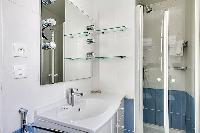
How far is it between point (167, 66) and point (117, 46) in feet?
2.01

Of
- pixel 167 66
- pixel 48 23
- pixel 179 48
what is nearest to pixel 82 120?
pixel 48 23

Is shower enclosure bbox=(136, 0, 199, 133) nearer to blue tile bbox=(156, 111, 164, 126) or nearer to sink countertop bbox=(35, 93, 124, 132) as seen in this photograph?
blue tile bbox=(156, 111, 164, 126)

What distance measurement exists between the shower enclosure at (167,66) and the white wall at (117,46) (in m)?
0.26

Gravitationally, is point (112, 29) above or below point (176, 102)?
above

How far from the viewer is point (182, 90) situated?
1800mm

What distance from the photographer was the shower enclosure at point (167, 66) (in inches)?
60.3

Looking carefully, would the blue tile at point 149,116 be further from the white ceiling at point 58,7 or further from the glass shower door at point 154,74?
the white ceiling at point 58,7

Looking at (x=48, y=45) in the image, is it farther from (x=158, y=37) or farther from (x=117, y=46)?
(x=158, y=37)

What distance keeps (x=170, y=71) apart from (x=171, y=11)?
26.6 inches

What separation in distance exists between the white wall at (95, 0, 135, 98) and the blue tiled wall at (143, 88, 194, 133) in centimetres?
27

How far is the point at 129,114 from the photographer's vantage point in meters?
1.85

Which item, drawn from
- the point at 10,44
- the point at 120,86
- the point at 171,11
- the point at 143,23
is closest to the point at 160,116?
the point at 120,86

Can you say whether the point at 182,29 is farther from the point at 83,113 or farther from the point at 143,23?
the point at 83,113

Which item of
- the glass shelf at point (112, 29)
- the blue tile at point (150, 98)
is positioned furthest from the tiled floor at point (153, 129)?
the glass shelf at point (112, 29)
